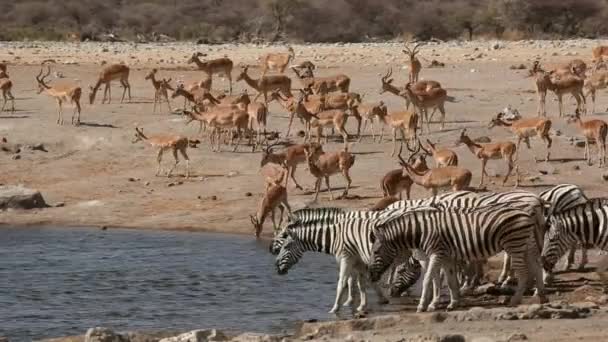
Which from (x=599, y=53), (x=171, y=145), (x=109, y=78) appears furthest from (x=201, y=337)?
(x=599, y=53)

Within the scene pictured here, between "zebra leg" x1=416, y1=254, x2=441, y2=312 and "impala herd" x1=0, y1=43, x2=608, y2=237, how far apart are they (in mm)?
2961

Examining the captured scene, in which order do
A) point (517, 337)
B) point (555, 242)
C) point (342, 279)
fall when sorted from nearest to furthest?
point (517, 337)
point (342, 279)
point (555, 242)

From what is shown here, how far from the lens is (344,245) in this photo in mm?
14602

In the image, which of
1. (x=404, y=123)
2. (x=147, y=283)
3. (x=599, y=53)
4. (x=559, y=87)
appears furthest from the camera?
(x=599, y=53)

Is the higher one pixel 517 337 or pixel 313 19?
pixel 313 19

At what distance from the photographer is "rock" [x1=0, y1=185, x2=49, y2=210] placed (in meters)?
21.2

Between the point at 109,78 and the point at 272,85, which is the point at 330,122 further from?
the point at 109,78

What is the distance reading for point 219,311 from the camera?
1485 cm

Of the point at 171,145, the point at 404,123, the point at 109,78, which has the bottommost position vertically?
the point at 171,145

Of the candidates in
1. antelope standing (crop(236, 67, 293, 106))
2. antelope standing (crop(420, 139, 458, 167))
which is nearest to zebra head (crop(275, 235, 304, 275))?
antelope standing (crop(420, 139, 458, 167))

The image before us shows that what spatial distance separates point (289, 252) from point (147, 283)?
7.64ft

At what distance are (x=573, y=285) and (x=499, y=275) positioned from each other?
1.27 meters

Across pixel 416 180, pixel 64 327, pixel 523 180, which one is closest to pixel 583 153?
pixel 523 180

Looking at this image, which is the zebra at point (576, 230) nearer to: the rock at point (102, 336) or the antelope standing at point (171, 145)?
the rock at point (102, 336)
